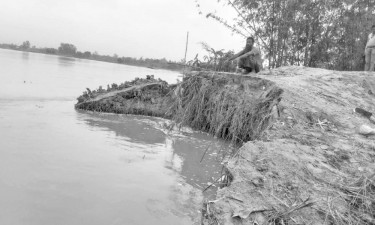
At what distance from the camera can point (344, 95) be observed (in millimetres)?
6176

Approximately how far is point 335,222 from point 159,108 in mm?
7952

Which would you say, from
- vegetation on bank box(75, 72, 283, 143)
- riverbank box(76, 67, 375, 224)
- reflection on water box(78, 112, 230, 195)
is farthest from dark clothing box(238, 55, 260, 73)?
reflection on water box(78, 112, 230, 195)

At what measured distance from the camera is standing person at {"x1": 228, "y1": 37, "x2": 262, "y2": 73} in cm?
839

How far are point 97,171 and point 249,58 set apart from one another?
5.17 meters

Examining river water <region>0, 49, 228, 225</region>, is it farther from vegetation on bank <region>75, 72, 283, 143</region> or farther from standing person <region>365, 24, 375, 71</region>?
standing person <region>365, 24, 375, 71</region>

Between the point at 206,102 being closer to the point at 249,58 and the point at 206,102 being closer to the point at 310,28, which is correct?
the point at 249,58

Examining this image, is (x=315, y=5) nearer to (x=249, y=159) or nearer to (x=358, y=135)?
(x=358, y=135)

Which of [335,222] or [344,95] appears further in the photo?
[344,95]

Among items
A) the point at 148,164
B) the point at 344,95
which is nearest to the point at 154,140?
the point at 148,164

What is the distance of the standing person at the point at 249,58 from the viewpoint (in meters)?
8.39

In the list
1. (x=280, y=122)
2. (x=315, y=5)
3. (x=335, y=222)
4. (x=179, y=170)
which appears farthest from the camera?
(x=315, y=5)

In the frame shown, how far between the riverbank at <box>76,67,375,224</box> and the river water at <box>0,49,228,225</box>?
68 centimetres

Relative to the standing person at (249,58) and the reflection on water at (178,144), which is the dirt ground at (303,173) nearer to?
the reflection on water at (178,144)

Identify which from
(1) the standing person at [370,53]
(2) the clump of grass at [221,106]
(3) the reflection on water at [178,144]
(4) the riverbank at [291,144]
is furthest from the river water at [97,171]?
(1) the standing person at [370,53]
